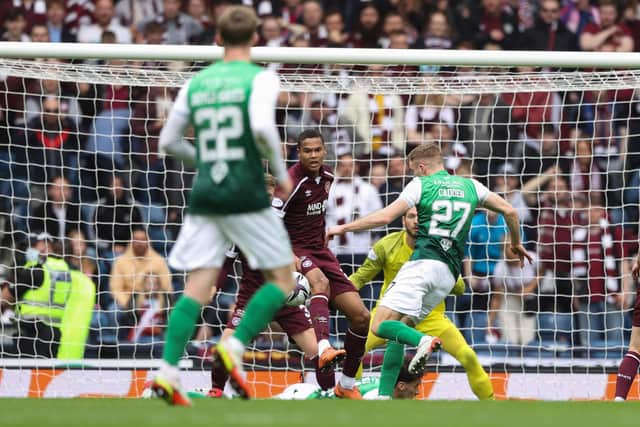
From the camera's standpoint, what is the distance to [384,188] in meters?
12.8

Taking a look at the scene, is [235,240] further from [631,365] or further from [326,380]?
[631,365]

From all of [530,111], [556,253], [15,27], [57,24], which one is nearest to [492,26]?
[530,111]

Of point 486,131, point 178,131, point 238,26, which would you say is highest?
point 238,26

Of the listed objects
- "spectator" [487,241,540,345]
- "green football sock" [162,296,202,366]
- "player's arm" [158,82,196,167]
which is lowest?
"spectator" [487,241,540,345]

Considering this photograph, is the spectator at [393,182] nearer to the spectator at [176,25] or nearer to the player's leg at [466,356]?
the player's leg at [466,356]

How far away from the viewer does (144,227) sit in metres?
12.6

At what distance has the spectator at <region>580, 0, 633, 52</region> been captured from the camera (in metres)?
15.7

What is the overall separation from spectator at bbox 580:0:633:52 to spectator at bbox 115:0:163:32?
5.44 metres

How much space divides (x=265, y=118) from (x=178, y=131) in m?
0.62

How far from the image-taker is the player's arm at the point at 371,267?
1085 centimetres

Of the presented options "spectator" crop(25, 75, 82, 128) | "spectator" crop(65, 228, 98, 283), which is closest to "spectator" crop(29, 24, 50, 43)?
"spectator" crop(25, 75, 82, 128)

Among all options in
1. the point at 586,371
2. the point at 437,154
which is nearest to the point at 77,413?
the point at 437,154

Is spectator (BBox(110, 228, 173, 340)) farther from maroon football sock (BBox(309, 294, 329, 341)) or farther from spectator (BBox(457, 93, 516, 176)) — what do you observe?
spectator (BBox(457, 93, 516, 176))

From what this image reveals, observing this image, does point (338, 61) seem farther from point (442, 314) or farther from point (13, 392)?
point (13, 392)
